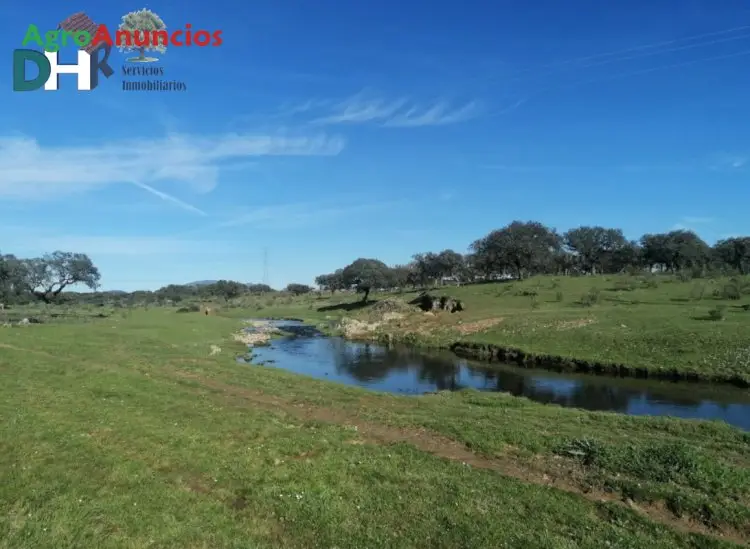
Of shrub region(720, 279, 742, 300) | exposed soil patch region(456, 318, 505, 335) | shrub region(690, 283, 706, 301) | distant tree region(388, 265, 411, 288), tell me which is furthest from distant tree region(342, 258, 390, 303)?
shrub region(720, 279, 742, 300)

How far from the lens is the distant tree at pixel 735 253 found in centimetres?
12044

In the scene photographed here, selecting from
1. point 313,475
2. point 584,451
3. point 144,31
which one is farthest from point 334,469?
point 144,31

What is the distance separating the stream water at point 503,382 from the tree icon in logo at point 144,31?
2773 centimetres

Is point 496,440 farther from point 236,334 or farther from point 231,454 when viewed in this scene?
point 236,334

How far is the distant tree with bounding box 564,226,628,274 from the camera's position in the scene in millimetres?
144500

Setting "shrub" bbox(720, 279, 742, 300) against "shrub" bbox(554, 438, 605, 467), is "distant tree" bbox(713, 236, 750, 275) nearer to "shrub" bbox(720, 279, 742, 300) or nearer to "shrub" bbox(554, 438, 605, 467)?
"shrub" bbox(720, 279, 742, 300)

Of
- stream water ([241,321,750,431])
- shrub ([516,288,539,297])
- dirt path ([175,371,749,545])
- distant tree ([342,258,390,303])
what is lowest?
stream water ([241,321,750,431])

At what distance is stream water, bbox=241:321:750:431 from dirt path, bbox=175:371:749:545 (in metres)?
15.3

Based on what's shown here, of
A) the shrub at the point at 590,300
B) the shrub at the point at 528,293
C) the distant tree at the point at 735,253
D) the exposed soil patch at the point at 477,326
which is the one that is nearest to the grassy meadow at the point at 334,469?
the exposed soil patch at the point at 477,326

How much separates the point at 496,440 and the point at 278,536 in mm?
8809

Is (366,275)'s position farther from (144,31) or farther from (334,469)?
(334,469)

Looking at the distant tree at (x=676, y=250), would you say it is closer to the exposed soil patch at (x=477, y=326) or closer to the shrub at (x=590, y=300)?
the shrub at (x=590, y=300)

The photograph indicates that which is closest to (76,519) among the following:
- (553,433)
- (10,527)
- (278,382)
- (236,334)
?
(10,527)

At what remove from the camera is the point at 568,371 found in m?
42.4
